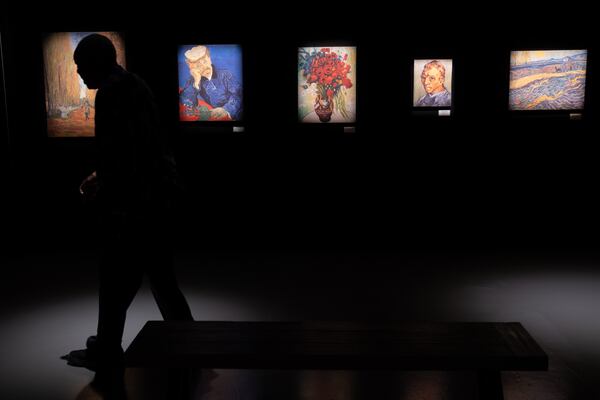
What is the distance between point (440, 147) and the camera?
6.12 meters

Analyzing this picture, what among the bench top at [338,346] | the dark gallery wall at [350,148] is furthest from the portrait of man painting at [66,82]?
the bench top at [338,346]

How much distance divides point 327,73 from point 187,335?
395 cm

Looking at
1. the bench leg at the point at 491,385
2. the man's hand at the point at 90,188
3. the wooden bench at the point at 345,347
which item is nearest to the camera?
the wooden bench at the point at 345,347

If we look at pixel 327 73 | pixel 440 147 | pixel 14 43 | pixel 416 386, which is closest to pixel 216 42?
pixel 327 73

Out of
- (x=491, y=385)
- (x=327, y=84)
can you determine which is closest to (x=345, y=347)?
(x=491, y=385)

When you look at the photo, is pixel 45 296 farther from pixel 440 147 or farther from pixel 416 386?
pixel 440 147

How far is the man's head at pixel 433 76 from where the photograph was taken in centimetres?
588

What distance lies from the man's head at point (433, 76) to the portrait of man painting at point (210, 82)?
1.76 meters

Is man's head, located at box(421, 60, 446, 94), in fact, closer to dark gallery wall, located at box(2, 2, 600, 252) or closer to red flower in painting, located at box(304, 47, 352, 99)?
dark gallery wall, located at box(2, 2, 600, 252)

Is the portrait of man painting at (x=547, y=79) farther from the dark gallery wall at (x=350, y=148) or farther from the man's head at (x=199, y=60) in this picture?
the man's head at (x=199, y=60)

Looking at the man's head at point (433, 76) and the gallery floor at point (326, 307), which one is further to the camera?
the man's head at point (433, 76)

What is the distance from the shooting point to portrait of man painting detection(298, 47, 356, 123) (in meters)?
5.86

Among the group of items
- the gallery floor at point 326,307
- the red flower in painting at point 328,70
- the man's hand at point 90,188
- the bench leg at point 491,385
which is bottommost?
the gallery floor at point 326,307

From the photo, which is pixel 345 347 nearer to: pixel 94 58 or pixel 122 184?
pixel 122 184
